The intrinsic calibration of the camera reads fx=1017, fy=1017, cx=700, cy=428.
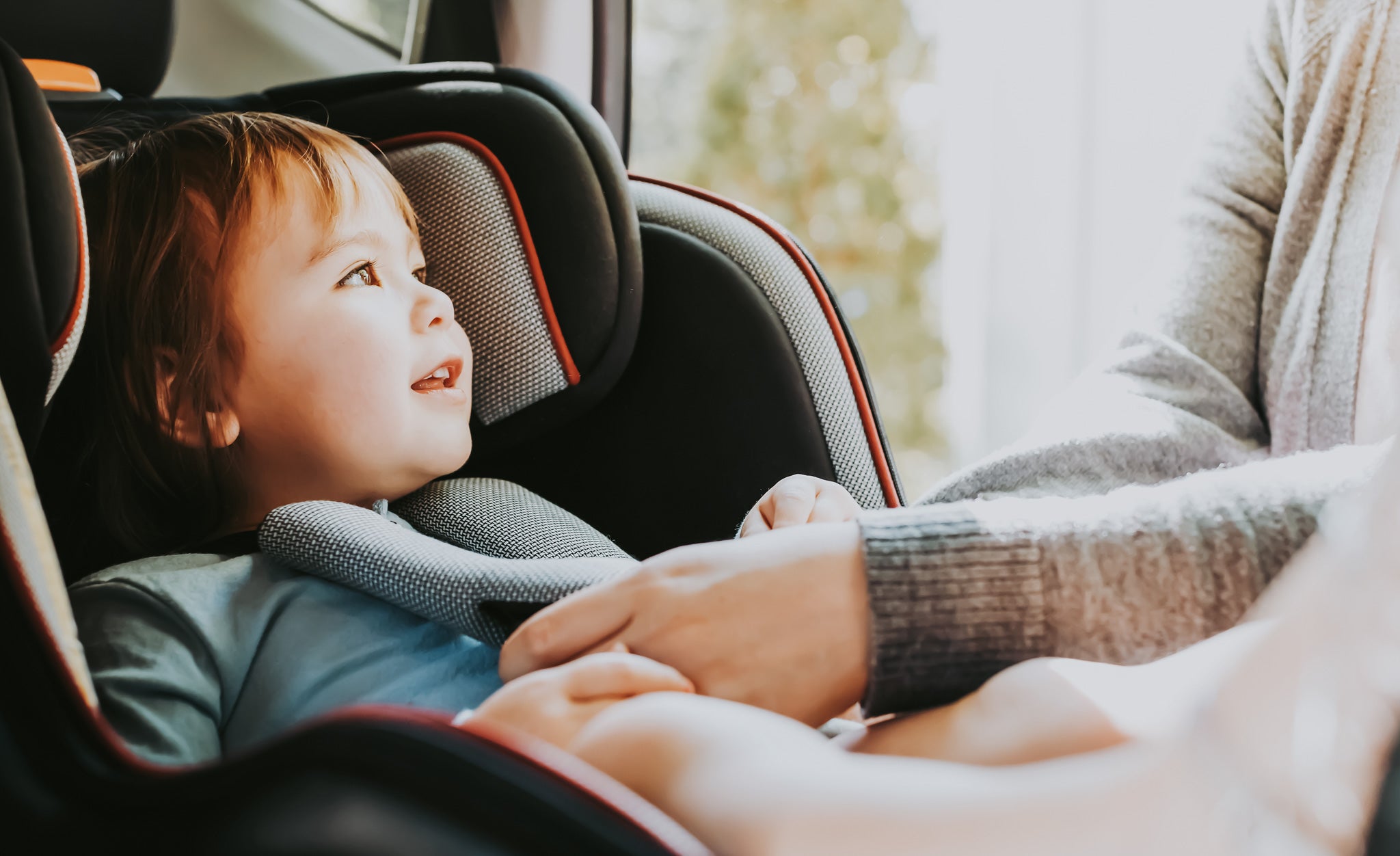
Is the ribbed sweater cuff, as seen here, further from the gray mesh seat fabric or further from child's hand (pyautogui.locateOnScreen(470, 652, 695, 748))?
the gray mesh seat fabric

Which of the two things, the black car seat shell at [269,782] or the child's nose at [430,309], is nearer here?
the black car seat shell at [269,782]

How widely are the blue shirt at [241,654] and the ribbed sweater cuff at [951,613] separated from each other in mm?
312

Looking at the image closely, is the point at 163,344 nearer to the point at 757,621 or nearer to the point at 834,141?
the point at 757,621

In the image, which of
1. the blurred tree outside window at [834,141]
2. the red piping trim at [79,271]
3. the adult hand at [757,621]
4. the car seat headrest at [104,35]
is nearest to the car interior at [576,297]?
the car seat headrest at [104,35]

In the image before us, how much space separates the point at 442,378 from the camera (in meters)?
0.95

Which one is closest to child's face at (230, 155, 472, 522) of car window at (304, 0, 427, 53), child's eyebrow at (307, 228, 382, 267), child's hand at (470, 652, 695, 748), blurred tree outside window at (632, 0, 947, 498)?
child's eyebrow at (307, 228, 382, 267)

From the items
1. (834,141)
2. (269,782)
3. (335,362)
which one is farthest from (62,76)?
(834,141)

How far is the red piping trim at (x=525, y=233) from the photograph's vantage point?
98 centimetres

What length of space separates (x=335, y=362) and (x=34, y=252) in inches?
11.4

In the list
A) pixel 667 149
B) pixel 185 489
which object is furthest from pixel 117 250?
pixel 667 149

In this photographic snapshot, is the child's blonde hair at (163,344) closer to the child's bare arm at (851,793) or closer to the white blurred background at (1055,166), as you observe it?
the child's bare arm at (851,793)

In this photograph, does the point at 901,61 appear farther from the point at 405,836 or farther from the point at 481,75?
the point at 405,836

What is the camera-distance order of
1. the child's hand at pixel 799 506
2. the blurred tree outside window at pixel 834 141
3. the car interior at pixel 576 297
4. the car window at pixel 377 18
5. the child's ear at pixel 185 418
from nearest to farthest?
the child's hand at pixel 799 506
the child's ear at pixel 185 418
the car interior at pixel 576 297
the car window at pixel 377 18
the blurred tree outside window at pixel 834 141

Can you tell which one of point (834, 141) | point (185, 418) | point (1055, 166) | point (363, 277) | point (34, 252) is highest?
point (34, 252)
